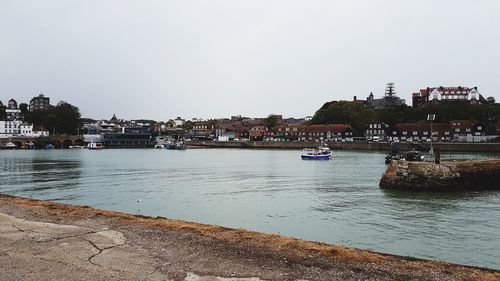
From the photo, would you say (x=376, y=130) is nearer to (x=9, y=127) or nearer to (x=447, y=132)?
(x=447, y=132)

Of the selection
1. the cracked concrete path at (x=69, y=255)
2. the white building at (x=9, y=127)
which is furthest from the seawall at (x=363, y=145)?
the white building at (x=9, y=127)

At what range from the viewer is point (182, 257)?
30.4 feet

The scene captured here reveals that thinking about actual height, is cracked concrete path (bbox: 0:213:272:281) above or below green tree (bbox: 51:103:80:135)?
below

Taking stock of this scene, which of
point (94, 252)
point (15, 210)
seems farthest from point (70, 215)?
point (94, 252)

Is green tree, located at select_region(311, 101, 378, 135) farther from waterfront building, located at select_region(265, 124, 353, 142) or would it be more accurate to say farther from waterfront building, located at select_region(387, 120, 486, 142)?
waterfront building, located at select_region(387, 120, 486, 142)

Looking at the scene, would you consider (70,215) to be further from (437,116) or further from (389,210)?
(437,116)

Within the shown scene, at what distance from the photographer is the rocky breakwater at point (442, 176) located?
30.9 m

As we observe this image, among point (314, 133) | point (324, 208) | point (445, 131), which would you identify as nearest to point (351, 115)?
point (314, 133)

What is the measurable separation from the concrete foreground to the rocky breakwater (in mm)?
22934

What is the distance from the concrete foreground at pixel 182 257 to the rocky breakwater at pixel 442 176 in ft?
75.2

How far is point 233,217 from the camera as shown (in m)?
21.3

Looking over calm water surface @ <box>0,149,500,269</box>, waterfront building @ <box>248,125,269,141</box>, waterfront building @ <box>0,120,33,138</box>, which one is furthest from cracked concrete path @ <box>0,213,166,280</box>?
waterfront building @ <box>0,120,33,138</box>

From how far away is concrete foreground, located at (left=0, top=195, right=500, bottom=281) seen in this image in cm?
811

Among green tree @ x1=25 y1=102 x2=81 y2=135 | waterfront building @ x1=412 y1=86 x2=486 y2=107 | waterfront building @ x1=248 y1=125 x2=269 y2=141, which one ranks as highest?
waterfront building @ x1=412 y1=86 x2=486 y2=107
